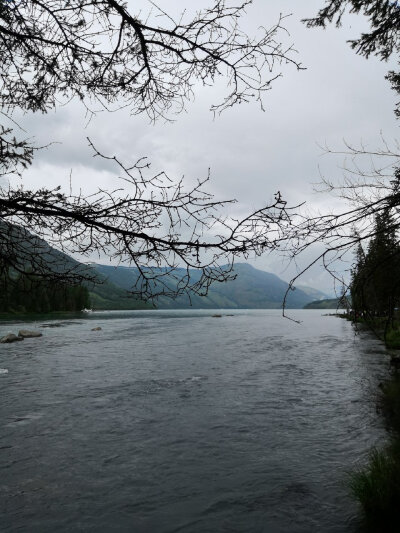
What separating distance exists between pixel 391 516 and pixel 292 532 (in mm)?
1924

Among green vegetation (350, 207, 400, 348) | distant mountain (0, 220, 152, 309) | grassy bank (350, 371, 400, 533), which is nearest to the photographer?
green vegetation (350, 207, 400, 348)

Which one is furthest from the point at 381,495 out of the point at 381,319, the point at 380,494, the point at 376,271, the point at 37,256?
the point at 37,256

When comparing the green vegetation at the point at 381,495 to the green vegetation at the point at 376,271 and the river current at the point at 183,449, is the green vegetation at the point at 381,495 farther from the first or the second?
the green vegetation at the point at 376,271

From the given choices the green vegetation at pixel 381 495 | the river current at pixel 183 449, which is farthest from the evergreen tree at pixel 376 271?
the river current at pixel 183 449

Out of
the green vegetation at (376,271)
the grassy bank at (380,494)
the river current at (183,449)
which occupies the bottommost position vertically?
the river current at (183,449)

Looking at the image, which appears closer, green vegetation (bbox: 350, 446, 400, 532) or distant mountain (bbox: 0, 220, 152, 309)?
distant mountain (bbox: 0, 220, 152, 309)

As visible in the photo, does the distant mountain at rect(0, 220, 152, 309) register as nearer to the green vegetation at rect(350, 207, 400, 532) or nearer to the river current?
the green vegetation at rect(350, 207, 400, 532)

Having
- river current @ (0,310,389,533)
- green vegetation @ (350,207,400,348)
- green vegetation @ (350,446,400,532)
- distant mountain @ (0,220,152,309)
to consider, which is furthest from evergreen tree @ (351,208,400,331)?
river current @ (0,310,389,533)

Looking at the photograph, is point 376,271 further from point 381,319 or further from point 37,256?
point 37,256

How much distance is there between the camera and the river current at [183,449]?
808 cm

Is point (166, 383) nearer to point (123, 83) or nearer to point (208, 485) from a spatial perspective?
point (208, 485)

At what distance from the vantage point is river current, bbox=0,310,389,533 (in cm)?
808

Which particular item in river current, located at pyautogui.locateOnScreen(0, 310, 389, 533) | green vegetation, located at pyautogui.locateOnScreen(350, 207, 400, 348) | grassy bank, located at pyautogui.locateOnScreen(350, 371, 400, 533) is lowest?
river current, located at pyautogui.locateOnScreen(0, 310, 389, 533)

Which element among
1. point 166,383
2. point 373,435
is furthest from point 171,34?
point 166,383
